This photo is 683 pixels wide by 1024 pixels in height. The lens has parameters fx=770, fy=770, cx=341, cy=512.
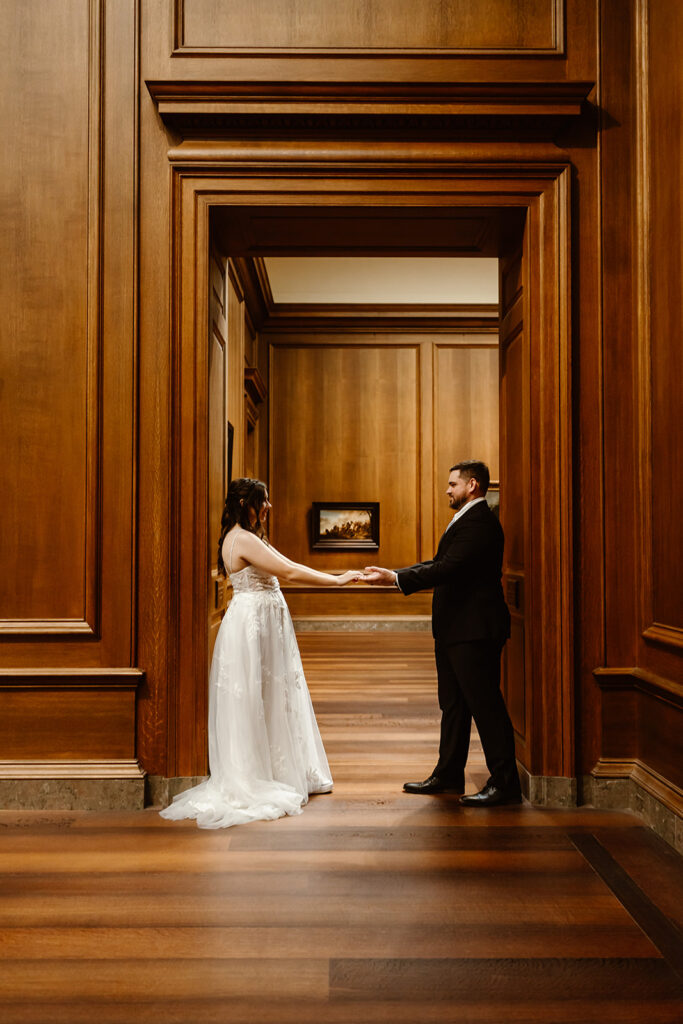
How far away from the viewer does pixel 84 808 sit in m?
4.04

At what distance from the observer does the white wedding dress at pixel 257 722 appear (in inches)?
156

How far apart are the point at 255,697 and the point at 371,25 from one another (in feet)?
12.0

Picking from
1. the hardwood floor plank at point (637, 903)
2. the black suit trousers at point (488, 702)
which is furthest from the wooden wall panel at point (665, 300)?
the hardwood floor plank at point (637, 903)

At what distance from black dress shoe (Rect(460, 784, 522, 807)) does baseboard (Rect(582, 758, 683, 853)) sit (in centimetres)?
39

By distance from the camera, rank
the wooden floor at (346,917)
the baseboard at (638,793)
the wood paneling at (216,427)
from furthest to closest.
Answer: the wood paneling at (216,427) → the baseboard at (638,793) → the wooden floor at (346,917)

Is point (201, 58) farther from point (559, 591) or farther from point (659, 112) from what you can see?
point (559, 591)

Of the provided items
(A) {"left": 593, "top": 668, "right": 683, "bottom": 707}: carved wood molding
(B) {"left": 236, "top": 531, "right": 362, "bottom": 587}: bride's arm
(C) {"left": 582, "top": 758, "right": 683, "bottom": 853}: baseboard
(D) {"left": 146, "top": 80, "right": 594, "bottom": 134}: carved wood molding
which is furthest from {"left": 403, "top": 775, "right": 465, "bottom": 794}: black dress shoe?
(D) {"left": 146, "top": 80, "right": 594, "bottom": 134}: carved wood molding

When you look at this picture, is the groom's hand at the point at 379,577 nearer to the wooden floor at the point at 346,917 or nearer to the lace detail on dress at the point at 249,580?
the lace detail on dress at the point at 249,580

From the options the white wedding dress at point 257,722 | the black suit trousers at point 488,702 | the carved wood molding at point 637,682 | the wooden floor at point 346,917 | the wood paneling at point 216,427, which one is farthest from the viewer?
the wood paneling at point 216,427

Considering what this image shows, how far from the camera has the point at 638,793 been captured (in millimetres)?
3938

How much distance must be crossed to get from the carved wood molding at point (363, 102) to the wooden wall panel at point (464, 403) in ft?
25.6

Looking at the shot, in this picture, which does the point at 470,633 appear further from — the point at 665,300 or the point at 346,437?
the point at 346,437

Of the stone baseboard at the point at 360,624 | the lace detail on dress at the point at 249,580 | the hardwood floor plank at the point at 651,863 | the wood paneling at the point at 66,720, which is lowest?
the hardwood floor plank at the point at 651,863

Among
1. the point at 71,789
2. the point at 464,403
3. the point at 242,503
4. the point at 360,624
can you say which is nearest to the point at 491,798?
the point at 242,503
